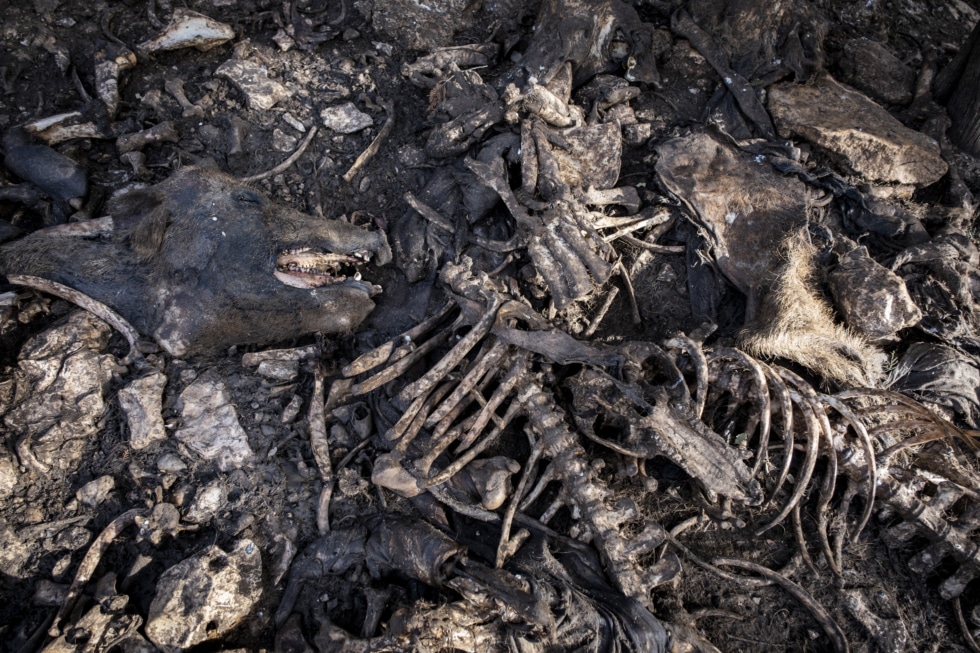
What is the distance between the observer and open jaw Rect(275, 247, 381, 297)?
3.69 m

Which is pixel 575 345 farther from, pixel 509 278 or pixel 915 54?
pixel 915 54

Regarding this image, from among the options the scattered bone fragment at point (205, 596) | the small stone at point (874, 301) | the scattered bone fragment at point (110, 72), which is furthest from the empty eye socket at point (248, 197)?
the small stone at point (874, 301)

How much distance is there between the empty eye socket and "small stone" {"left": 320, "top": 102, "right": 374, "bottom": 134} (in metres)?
1.04

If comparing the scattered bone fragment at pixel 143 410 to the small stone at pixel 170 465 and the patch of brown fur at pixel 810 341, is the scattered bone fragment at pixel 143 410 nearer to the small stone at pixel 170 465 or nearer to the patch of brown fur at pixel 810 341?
the small stone at pixel 170 465

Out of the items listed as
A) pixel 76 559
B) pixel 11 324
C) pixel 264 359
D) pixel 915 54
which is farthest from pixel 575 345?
pixel 915 54

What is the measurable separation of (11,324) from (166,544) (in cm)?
181

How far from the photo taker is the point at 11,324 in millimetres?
3674

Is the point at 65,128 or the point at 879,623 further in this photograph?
the point at 65,128

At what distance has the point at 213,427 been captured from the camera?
3490 millimetres

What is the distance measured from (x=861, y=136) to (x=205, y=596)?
204 inches

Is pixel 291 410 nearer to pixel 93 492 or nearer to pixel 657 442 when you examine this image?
pixel 93 492

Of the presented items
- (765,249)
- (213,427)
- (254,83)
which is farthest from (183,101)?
(765,249)

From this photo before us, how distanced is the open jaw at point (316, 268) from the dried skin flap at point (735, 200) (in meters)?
2.25

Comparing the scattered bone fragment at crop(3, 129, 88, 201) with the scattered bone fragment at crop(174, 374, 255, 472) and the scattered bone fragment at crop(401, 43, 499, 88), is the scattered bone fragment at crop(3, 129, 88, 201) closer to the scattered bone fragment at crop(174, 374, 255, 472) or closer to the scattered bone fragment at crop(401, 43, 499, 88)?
the scattered bone fragment at crop(174, 374, 255, 472)
